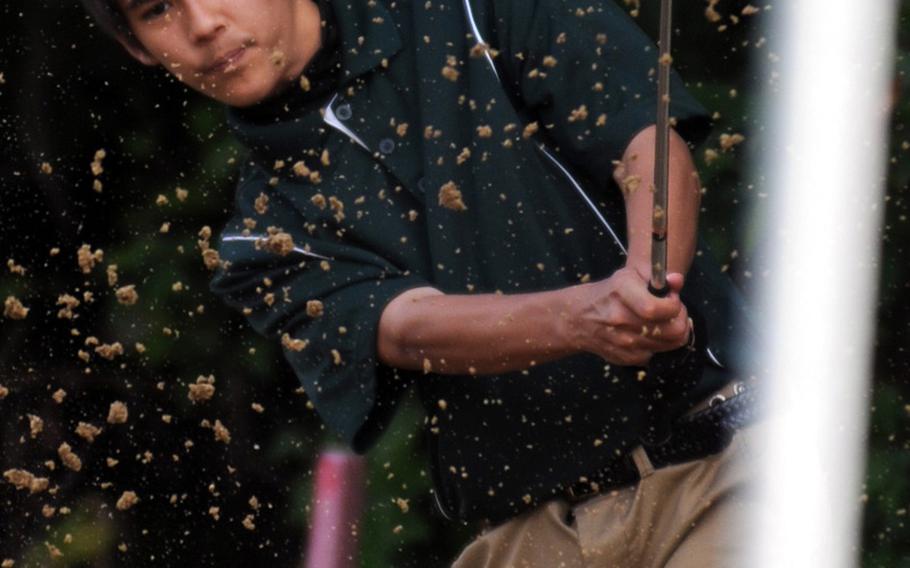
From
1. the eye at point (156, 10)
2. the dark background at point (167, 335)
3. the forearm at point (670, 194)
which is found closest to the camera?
the forearm at point (670, 194)

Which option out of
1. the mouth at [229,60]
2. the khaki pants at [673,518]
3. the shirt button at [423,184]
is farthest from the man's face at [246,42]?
the khaki pants at [673,518]

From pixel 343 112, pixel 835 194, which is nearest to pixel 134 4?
pixel 343 112

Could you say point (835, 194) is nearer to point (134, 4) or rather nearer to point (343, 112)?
point (343, 112)

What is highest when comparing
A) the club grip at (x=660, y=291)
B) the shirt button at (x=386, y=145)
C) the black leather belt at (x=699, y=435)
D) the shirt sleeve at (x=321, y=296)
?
the club grip at (x=660, y=291)

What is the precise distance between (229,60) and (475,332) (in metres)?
0.24

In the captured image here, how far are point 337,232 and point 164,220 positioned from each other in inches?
10.3

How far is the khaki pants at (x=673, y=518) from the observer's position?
1167 mm

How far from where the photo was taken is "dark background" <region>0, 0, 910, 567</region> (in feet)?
4.50

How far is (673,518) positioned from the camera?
118 cm

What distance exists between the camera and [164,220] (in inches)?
56.4

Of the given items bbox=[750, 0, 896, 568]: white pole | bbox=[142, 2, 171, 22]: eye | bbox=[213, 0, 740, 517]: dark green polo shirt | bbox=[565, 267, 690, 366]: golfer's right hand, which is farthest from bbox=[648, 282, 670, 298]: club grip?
bbox=[142, 2, 171, 22]: eye

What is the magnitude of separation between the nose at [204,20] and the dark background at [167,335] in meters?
0.18

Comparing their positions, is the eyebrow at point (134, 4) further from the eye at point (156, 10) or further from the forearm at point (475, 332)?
the forearm at point (475, 332)

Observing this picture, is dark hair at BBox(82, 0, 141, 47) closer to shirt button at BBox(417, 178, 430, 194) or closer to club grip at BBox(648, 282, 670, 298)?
shirt button at BBox(417, 178, 430, 194)
